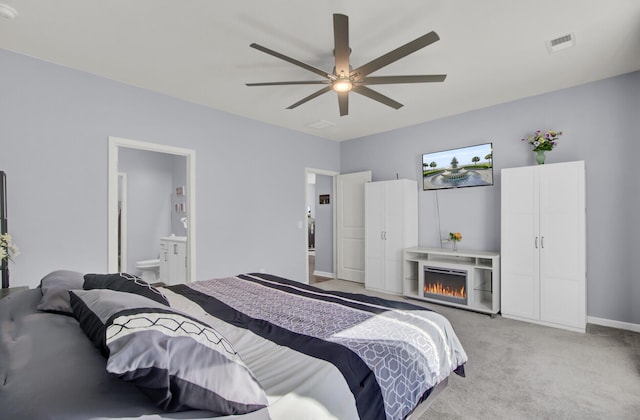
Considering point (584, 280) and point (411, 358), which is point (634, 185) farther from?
point (411, 358)

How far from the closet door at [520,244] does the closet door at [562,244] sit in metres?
0.08

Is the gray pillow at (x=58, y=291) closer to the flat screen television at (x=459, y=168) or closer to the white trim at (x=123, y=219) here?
the white trim at (x=123, y=219)

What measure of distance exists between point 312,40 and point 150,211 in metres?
5.08

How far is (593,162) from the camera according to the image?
3.70 m

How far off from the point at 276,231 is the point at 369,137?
2.58 metres

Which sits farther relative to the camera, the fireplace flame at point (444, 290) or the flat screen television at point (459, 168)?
the flat screen television at point (459, 168)

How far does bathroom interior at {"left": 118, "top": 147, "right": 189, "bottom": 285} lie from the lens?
219 inches

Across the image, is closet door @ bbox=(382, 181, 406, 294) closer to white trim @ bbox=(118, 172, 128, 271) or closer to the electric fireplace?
the electric fireplace

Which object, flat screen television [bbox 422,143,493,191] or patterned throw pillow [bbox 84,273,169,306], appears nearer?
patterned throw pillow [bbox 84,273,169,306]

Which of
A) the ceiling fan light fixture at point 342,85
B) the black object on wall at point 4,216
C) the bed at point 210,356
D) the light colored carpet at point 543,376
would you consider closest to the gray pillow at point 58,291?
the bed at point 210,356

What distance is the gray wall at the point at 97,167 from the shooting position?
9.78 feet

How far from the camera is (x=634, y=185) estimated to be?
3.46 metres

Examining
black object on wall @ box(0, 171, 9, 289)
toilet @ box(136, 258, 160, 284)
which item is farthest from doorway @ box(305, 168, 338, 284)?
black object on wall @ box(0, 171, 9, 289)

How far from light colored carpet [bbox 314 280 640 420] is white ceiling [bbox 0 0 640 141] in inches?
114
